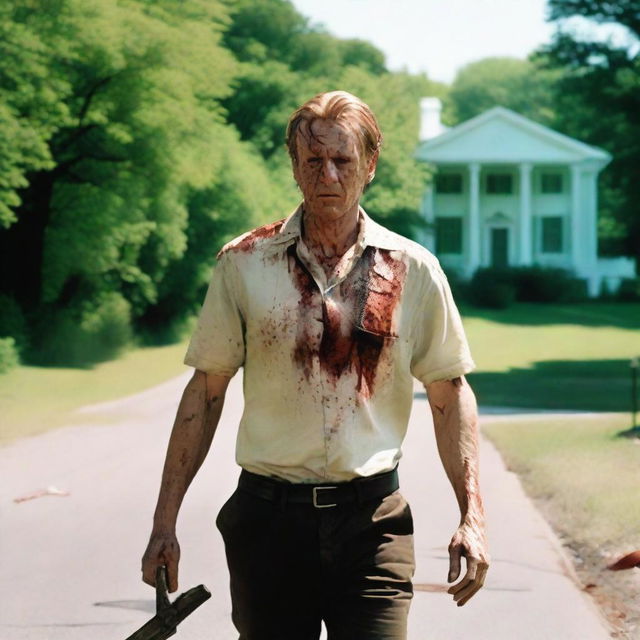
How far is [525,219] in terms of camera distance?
65625 millimetres

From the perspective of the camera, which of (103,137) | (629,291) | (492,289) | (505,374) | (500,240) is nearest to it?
(505,374)

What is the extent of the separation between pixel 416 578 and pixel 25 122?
18.9 m

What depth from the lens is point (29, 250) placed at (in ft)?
103

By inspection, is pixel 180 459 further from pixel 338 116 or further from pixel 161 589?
pixel 338 116

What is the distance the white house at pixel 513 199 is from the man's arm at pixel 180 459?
6113 centimetres

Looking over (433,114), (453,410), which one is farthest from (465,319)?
(453,410)

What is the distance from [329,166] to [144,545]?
626 centimetres

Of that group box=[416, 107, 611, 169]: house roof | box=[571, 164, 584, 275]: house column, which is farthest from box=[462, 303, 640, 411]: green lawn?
box=[416, 107, 611, 169]: house roof

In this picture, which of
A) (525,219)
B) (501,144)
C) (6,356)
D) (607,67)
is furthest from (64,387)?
(525,219)

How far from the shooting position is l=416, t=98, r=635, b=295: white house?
64875 millimetres

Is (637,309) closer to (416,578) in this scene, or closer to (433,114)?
(433,114)

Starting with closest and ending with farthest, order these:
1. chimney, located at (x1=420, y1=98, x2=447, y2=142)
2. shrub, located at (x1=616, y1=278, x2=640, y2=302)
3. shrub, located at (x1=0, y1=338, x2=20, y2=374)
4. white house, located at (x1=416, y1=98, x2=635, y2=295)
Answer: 1. shrub, located at (x1=0, y1=338, x2=20, y2=374)
2. shrub, located at (x1=616, y1=278, x2=640, y2=302)
3. white house, located at (x1=416, y1=98, x2=635, y2=295)
4. chimney, located at (x1=420, y1=98, x2=447, y2=142)

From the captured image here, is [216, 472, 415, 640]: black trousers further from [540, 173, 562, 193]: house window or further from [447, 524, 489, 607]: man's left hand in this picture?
[540, 173, 562, 193]: house window

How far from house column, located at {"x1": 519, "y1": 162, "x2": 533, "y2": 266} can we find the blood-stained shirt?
61.8 m
